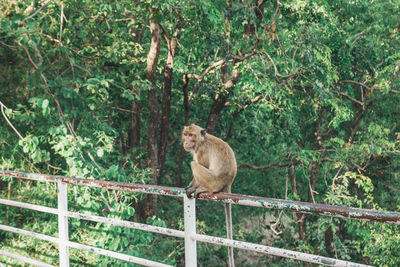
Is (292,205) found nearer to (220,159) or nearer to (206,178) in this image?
(206,178)

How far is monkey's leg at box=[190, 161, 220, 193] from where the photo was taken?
3.20 meters

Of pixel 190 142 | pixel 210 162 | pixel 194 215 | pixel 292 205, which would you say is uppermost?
pixel 190 142

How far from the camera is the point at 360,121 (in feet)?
33.0

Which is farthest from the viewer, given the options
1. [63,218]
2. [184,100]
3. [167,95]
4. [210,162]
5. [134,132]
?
[134,132]

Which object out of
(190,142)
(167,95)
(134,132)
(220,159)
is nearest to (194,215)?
(220,159)

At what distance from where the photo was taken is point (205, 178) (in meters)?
3.23

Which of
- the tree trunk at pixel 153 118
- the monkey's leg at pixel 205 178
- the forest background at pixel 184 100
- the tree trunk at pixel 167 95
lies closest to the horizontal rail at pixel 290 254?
the monkey's leg at pixel 205 178

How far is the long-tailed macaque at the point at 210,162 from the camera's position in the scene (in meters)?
3.24

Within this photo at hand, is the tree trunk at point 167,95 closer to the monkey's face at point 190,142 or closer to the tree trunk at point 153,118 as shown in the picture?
the tree trunk at point 153,118

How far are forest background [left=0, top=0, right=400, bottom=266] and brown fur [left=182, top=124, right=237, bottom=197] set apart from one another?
3.42 ft

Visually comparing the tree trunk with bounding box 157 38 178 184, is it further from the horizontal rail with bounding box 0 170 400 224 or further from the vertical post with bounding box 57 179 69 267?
the horizontal rail with bounding box 0 170 400 224

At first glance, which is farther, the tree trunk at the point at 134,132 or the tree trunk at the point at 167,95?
the tree trunk at the point at 134,132

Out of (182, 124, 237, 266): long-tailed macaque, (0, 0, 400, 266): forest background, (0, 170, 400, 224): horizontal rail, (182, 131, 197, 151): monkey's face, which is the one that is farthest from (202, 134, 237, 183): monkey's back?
(0, 0, 400, 266): forest background

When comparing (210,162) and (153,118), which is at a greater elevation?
(153,118)
